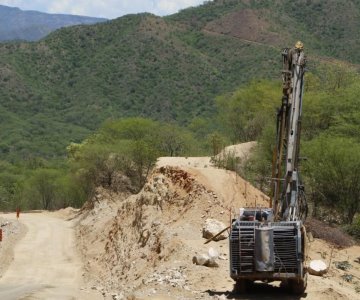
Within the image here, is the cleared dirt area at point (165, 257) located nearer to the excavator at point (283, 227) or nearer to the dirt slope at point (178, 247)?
the dirt slope at point (178, 247)

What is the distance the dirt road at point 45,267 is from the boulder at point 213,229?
5249 millimetres

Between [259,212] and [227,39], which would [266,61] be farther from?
[259,212]

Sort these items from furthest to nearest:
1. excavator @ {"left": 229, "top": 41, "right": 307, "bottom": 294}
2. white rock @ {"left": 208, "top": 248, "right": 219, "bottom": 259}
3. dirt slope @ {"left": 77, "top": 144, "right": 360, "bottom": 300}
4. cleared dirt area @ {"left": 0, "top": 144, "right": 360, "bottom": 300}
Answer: white rock @ {"left": 208, "top": 248, "right": 219, "bottom": 259} → cleared dirt area @ {"left": 0, "top": 144, "right": 360, "bottom": 300} → dirt slope @ {"left": 77, "top": 144, "right": 360, "bottom": 300} → excavator @ {"left": 229, "top": 41, "right": 307, "bottom": 294}

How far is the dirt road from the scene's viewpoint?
2780 centimetres

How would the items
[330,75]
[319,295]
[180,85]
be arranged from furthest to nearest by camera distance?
[180,85]
[330,75]
[319,295]

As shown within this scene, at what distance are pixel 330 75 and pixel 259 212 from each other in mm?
39273

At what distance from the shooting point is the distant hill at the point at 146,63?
387 feet

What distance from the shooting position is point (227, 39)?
132m

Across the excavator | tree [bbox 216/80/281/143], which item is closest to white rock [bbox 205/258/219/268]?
the excavator

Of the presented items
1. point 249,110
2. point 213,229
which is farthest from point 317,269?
point 249,110

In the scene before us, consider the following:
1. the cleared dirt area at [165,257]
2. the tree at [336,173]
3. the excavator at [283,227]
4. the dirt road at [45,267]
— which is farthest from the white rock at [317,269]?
the tree at [336,173]

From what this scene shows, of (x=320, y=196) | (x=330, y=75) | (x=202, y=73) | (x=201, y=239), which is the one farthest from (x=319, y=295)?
(x=202, y=73)

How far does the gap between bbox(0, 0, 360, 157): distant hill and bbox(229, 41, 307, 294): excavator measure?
8927 cm

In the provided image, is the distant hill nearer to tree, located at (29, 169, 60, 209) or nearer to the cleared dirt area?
tree, located at (29, 169, 60, 209)
